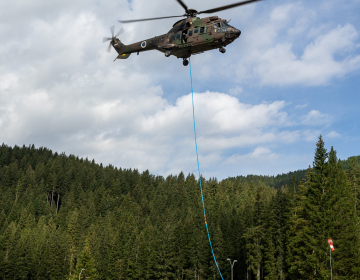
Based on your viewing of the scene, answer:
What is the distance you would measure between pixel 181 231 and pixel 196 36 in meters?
51.1

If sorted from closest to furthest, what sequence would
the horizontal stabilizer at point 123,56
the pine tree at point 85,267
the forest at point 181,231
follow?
the horizontal stabilizer at point 123,56
the forest at point 181,231
the pine tree at point 85,267

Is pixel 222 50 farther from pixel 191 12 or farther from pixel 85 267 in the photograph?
pixel 85 267

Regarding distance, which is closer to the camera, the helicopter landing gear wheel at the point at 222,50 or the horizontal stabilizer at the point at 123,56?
the helicopter landing gear wheel at the point at 222,50

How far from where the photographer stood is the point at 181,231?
220ft

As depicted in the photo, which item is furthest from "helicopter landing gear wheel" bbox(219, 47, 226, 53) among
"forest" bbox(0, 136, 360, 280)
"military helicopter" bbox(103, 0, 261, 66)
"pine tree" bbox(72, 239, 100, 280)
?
"pine tree" bbox(72, 239, 100, 280)

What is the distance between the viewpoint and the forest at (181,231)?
36.3 meters

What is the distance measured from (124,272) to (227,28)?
5903 cm

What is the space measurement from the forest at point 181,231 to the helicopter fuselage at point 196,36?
2347 centimetres

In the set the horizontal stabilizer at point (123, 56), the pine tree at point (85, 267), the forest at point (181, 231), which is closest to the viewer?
the horizontal stabilizer at point (123, 56)

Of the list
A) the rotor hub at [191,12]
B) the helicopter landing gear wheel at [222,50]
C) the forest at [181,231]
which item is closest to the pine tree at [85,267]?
the forest at [181,231]

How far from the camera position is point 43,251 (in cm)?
7481

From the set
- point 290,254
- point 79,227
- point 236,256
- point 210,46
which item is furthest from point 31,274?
point 210,46

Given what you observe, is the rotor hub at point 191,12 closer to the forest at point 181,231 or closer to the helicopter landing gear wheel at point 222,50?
the helicopter landing gear wheel at point 222,50

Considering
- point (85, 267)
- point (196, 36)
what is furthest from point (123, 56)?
point (85, 267)
